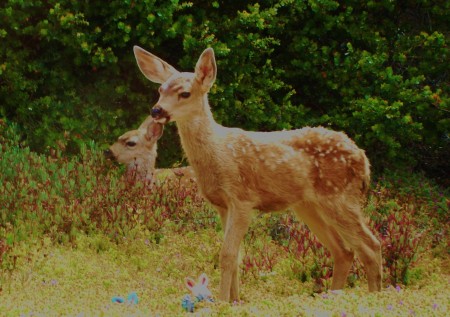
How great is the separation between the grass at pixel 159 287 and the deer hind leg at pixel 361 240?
6.9 inches

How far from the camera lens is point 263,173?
6.30m

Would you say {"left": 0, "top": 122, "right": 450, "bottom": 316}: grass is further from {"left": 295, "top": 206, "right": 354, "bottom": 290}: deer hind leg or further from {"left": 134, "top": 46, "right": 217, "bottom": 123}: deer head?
{"left": 134, "top": 46, "right": 217, "bottom": 123}: deer head

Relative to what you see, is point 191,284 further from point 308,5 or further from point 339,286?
point 308,5

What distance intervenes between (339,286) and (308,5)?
5.82 meters

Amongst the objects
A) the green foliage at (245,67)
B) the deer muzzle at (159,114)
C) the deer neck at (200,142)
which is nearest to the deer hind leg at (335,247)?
the deer neck at (200,142)

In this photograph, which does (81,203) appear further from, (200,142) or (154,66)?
(200,142)

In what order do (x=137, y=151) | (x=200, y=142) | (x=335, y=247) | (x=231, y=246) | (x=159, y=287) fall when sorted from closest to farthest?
(x=231, y=246) < (x=200, y=142) < (x=335, y=247) < (x=159, y=287) < (x=137, y=151)

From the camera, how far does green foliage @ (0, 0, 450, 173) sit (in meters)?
10.7

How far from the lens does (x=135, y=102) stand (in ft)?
38.0

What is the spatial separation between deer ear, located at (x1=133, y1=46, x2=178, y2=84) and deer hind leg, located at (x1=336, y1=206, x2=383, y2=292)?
1.79 m

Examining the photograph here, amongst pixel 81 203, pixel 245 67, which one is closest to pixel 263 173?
pixel 81 203

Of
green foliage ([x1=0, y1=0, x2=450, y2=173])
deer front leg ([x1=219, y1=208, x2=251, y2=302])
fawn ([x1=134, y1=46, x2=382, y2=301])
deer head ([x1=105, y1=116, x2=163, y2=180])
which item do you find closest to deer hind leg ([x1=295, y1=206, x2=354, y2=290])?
fawn ([x1=134, y1=46, x2=382, y2=301])

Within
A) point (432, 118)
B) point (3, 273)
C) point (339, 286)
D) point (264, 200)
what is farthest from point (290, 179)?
point (432, 118)

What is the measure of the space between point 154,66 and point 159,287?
1.96 metres
